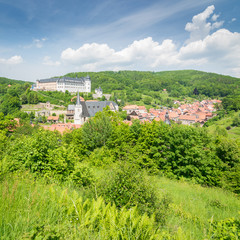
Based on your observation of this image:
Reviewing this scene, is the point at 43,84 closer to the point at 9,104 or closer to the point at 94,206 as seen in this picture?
the point at 9,104

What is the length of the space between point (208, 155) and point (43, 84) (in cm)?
12202

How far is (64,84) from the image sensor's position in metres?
107

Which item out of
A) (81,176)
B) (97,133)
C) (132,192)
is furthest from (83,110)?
(132,192)

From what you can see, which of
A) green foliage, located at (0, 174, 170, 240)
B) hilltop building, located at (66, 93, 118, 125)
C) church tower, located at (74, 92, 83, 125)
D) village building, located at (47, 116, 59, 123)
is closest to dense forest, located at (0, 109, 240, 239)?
green foliage, located at (0, 174, 170, 240)

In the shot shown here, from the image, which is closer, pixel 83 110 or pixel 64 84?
pixel 83 110

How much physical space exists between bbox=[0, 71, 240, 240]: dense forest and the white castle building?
96.5 meters

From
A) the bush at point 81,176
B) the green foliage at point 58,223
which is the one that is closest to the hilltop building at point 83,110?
the bush at point 81,176

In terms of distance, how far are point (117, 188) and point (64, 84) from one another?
113 m

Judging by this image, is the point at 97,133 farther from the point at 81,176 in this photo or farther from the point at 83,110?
the point at 83,110

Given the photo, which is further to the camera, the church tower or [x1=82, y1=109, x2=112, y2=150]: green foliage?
the church tower

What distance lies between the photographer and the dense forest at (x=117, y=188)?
8.34ft

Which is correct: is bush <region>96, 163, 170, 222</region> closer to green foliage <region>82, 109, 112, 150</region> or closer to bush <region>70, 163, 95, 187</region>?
bush <region>70, 163, 95, 187</region>

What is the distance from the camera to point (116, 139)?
17703mm

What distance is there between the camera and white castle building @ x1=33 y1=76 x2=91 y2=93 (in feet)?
353
